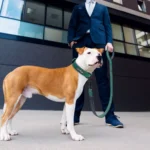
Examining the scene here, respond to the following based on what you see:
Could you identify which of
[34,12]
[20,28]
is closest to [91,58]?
[20,28]

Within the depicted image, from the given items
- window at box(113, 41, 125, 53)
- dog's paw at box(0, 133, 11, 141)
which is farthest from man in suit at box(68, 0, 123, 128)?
window at box(113, 41, 125, 53)

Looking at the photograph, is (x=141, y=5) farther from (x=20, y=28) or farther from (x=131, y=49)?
(x=20, y=28)

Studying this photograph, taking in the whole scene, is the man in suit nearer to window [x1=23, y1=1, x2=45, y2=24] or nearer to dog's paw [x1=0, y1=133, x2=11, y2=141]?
dog's paw [x1=0, y1=133, x2=11, y2=141]

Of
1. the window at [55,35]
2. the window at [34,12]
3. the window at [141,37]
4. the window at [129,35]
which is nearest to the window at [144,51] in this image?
the window at [141,37]

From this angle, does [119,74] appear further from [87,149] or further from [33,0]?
[87,149]

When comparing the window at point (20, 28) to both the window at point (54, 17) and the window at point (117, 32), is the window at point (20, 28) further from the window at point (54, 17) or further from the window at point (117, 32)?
the window at point (117, 32)

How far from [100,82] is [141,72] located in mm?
4826

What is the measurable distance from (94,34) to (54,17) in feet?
12.5

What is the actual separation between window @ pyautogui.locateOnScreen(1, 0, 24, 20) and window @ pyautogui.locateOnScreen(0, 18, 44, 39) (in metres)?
0.16

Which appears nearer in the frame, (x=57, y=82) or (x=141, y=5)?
(x=57, y=82)

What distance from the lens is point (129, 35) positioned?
7418mm

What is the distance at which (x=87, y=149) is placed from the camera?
132cm

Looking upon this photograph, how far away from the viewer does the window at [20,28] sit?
4.88m

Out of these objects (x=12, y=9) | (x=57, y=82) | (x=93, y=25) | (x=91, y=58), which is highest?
(x=12, y=9)
